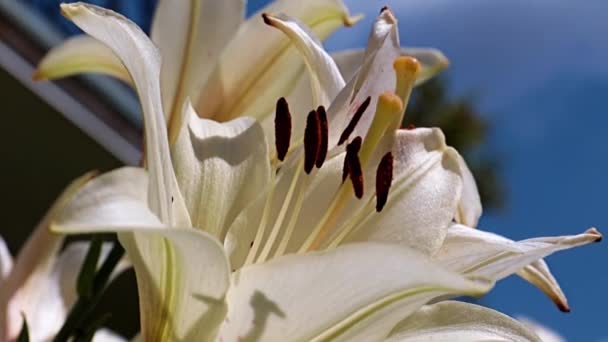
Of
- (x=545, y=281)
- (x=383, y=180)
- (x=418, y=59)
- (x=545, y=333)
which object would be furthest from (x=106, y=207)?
(x=545, y=333)

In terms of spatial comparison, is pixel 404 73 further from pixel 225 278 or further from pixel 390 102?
pixel 225 278

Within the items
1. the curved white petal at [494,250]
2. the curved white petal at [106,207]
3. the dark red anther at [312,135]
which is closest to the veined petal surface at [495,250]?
the curved white petal at [494,250]

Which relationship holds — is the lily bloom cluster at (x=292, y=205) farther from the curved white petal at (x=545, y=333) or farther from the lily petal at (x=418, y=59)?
the curved white petal at (x=545, y=333)

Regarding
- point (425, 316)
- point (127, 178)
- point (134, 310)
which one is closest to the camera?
point (127, 178)

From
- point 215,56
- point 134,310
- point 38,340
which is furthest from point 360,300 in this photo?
A: point 134,310

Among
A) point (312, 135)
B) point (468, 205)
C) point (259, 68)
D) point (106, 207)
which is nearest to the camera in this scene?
point (106, 207)

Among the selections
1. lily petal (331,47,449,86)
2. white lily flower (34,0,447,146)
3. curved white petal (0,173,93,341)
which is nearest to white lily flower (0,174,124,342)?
curved white petal (0,173,93,341)

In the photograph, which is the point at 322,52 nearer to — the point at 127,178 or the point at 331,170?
the point at 331,170
